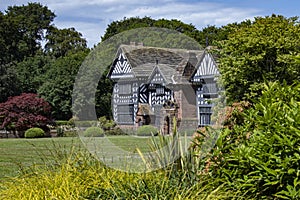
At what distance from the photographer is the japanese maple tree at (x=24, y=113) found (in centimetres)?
2745

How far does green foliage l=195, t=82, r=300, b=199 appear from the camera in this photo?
3.66m

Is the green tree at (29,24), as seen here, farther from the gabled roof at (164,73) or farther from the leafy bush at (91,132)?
the leafy bush at (91,132)

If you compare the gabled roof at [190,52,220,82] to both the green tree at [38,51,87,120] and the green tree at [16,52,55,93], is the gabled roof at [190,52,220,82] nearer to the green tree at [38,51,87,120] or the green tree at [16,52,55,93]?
the green tree at [38,51,87,120]

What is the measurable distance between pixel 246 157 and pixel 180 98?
47.1 ft

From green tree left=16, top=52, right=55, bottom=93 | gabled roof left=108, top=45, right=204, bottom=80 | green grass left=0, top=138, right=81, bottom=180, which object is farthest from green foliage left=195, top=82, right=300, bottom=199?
green tree left=16, top=52, right=55, bottom=93

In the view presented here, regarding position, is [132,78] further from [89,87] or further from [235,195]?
[235,195]

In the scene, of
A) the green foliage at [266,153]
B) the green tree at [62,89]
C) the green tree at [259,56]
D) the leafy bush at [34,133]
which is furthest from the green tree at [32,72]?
the green foliage at [266,153]

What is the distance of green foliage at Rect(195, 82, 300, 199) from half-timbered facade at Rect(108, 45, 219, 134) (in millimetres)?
5467

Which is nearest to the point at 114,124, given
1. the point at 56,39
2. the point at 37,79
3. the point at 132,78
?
the point at 132,78

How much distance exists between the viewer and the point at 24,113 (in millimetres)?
27797

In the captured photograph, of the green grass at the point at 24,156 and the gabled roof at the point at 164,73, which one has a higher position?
the gabled roof at the point at 164,73

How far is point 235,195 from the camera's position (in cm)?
387

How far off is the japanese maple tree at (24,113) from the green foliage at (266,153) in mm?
24173

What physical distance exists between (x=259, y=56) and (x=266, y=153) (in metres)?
8.89
